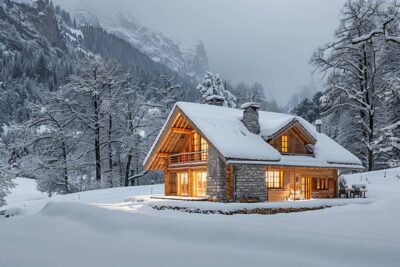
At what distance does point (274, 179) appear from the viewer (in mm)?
24859

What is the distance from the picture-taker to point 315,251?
25.6 feet

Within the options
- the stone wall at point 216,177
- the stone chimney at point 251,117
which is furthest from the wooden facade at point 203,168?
the stone chimney at point 251,117

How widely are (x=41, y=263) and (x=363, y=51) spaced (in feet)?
110

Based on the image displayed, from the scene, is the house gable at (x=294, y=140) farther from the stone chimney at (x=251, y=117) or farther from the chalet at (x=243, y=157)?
the stone chimney at (x=251, y=117)

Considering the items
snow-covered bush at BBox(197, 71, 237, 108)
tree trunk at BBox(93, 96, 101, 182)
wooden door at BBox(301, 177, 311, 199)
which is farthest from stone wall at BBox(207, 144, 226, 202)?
snow-covered bush at BBox(197, 71, 237, 108)

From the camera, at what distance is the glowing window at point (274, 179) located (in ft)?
80.5

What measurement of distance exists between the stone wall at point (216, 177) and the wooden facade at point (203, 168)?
1254mm

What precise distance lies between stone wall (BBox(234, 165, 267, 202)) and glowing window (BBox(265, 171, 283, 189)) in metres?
1.39

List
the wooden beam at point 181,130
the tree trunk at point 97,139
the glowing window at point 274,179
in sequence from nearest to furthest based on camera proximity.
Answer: the glowing window at point 274,179 < the wooden beam at point 181,130 < the tree trunk at point 97,139

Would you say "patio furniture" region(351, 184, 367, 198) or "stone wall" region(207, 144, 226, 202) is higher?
"stone wall" region(207, 144, 226, 202)

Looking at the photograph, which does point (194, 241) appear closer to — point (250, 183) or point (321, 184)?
point (250, 183)

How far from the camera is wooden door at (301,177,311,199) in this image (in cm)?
2653

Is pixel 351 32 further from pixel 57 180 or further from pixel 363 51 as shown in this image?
pixel 57 180

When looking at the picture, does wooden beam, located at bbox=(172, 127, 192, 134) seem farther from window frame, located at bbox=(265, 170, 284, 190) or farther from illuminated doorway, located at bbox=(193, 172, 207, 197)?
window frame, located at bbox=(265, 170, 284, 190)
